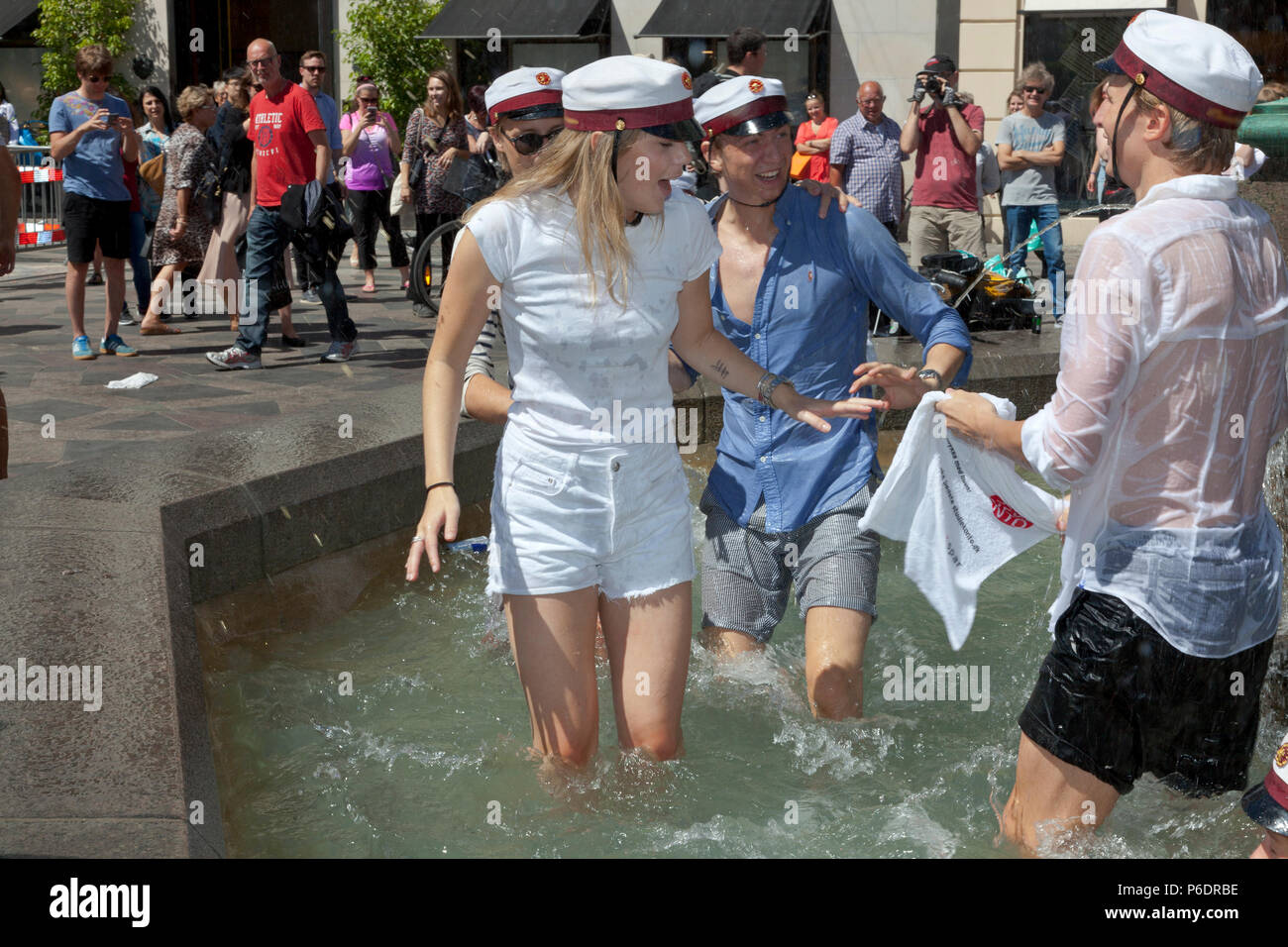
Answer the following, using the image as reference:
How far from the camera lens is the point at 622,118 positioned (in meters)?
3.06

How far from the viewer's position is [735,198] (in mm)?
3936

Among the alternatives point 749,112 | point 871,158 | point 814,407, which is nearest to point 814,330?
point 814,407

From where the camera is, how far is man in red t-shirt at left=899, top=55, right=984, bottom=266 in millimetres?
11125

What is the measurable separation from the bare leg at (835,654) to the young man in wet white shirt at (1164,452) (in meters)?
1.04

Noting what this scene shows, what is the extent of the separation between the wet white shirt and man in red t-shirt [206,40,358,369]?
7364 mm

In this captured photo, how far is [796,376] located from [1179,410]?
1440mm

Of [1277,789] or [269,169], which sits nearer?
[1277,789]

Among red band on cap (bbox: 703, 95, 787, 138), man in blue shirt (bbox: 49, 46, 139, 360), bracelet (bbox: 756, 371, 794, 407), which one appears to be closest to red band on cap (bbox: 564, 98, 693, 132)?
red band on cap (bbox: 703, 95, 787, 138)

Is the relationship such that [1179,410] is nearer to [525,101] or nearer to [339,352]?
[525,101]

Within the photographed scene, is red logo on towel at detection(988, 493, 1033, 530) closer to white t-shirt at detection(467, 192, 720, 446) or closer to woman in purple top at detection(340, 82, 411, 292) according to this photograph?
white t-shirt at detection(467, 192, 720, 446)

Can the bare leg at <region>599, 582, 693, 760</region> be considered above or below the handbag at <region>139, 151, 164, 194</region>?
below

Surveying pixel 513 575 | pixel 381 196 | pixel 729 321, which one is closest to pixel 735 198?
pixel 729 321

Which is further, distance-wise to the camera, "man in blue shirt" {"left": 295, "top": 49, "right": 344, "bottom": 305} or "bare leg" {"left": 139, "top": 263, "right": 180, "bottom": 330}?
"bare leg" {"left": 139, "top": 263, "right": 180, "bottom": 330}
